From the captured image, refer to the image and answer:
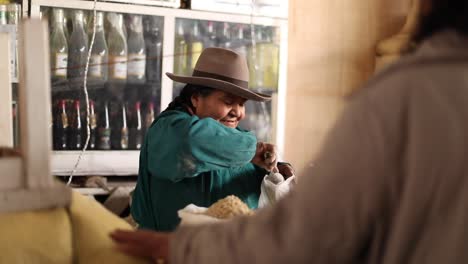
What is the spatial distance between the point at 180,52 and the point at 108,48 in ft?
1.04

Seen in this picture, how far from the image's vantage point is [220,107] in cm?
172

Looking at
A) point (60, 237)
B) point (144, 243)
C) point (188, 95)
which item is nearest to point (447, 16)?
point (144, 243)

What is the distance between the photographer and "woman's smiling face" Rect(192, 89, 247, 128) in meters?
1.72

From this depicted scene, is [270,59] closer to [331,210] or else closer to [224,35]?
[224,35]

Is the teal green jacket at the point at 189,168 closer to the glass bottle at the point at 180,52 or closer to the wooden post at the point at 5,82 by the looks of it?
the wooden post at the point at 5,82

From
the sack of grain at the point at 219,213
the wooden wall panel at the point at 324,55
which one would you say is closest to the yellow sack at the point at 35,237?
the sack of grain at the point at 219,213

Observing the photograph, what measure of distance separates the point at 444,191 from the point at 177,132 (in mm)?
1010

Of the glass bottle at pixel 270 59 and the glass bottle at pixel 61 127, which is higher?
the glass bottle at pixel 270 59

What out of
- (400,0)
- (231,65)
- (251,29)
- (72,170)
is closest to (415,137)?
(231,65)

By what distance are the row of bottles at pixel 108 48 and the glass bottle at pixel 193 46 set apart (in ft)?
0.48

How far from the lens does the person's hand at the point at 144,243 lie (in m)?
0.76

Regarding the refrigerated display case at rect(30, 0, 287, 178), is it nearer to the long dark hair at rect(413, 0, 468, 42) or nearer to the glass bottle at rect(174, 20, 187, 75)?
the glass bottle at rect(174, 20, 187, 75)

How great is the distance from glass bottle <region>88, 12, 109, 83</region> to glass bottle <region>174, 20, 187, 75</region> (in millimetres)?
303

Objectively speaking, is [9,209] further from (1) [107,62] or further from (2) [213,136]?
(1) [107,62]
